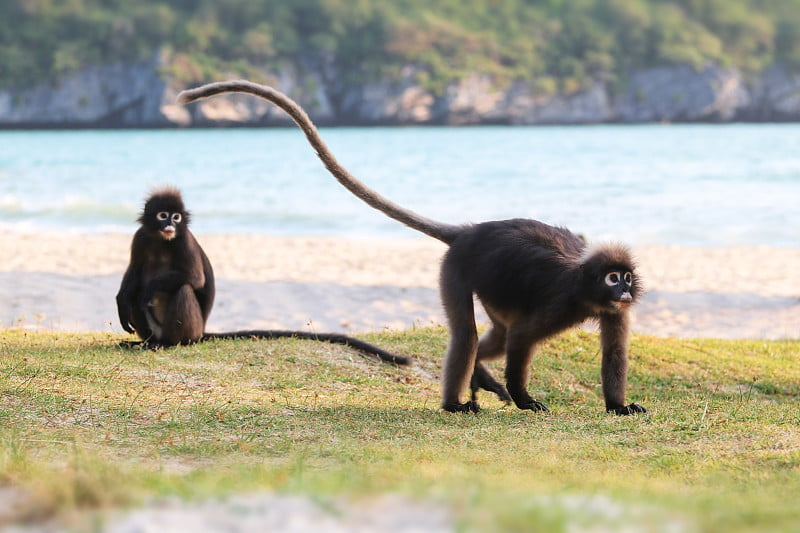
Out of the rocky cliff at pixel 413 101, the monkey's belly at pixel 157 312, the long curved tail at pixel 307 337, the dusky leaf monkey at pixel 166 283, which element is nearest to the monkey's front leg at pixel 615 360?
the dusky leaf monkey at pixel 166 283

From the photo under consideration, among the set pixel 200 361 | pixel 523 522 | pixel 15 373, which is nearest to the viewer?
pixel 523 522

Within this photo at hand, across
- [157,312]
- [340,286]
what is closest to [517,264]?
[157,312]

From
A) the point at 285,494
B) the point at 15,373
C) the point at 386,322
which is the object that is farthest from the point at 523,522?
the point at 386,322

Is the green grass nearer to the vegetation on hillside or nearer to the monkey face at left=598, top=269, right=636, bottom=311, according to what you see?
the monkey face at left=598, top=269, right=636, bottom=311

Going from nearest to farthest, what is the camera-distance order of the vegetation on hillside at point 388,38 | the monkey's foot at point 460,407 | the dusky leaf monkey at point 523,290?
the dusky leaf monkey at point 523,290 → the monkey's foot at point 460,407 → the vegetation on hillside at point 388,38

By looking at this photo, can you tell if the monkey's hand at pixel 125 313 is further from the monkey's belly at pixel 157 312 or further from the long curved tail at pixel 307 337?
the long curved tail at pixel 307 337

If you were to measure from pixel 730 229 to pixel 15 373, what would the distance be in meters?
25.3

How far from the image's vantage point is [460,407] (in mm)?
7438

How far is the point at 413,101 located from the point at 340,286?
78.7m

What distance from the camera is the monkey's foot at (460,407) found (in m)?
7.41

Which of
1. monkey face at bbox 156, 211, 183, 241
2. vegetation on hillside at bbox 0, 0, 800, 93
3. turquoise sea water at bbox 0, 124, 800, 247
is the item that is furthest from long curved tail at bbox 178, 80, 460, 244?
vegetation on hillside at bbox 0, 0, 800, 93

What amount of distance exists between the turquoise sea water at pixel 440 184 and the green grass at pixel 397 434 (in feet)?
17.8

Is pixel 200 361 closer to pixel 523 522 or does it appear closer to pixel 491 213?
pixel 523 522

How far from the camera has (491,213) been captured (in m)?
35.5
